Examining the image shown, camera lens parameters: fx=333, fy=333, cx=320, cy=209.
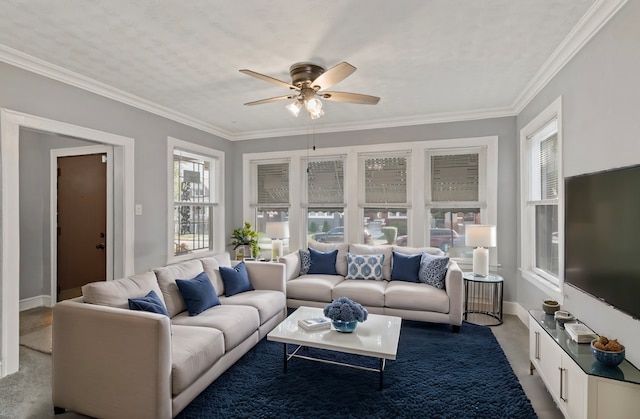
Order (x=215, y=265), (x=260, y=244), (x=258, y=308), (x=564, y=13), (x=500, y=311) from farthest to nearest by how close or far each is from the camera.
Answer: (x=260, y=244)
(x=500, y=311)
(x=215, y=265)
(x=258, y=308)
(x=564, y=13)

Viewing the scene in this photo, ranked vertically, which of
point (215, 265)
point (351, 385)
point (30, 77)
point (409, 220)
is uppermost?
point (30, 77)

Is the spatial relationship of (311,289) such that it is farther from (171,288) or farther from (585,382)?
(585,382)

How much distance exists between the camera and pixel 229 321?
9.12 feet

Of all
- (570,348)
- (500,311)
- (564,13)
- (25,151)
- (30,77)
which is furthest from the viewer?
(25,151)

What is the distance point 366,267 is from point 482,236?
1.46 m

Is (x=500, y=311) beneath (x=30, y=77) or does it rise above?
beneath

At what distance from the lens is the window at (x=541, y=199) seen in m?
3.30

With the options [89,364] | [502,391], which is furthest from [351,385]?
[89,364]

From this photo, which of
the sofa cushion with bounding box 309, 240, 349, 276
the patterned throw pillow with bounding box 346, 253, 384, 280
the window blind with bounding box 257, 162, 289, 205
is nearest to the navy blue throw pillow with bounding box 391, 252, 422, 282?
the patterned throw pillow with bounding box 346, 253, 384, 280

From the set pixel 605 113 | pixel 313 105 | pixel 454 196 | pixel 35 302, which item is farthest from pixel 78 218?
pixel 605 113

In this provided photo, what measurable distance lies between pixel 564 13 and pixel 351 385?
305 centimetres

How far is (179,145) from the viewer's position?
4594 mm

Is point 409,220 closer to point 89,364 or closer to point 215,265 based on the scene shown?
point 215,265

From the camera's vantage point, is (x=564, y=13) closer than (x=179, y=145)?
Yes
